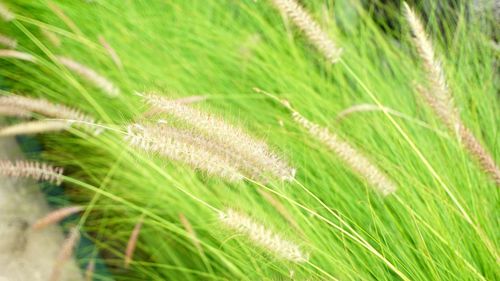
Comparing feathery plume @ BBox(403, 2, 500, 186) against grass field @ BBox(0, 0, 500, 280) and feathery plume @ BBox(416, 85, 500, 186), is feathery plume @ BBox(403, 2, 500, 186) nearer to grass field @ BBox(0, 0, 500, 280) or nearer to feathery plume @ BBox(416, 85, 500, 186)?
feathery plume @ BBox(416, 85, 500, 186)

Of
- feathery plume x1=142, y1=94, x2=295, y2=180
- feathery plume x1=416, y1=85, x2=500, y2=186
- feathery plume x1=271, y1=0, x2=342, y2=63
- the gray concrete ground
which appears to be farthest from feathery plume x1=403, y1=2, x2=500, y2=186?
the gray concrete ground

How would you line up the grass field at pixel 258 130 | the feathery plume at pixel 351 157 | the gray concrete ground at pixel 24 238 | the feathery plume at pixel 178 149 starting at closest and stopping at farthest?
1. the feathery plume at pixel 178 149
2. the feathery plume at pixel 351 157
3. the grass field at pixel 258 130
4. the gray concrete ground at pixel 24 238

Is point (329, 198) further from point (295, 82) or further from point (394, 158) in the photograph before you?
point (295, 82)

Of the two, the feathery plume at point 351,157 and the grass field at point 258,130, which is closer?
the feathery plume at point 351,157

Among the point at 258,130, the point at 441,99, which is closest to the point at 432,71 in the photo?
the point at 441,99

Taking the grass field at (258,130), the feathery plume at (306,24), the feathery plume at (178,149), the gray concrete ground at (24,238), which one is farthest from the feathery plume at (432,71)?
the gray concrete ground at (24,238)

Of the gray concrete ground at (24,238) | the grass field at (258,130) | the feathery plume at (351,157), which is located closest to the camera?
the feathery plume at (351,157)

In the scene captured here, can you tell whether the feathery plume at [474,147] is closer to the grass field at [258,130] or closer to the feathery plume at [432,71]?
the feathery plume at [432,71]
